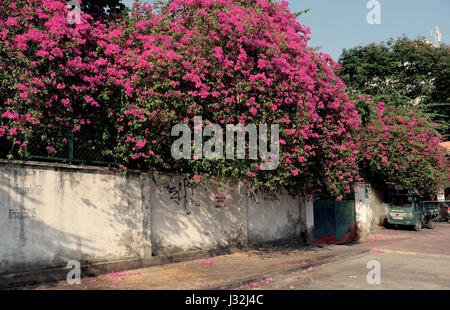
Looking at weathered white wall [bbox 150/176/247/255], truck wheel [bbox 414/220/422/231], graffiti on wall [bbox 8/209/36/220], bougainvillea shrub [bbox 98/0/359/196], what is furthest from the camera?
truck wheel [bbox 414/220/422/231]

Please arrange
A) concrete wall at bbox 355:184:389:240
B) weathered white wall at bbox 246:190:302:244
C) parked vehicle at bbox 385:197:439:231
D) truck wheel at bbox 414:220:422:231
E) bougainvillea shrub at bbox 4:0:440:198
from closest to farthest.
Result: bougainvillea shrub at bbox 4:0:440:198, weathered white wall at bbox 246:190:302:244, concrete wall at bbox 355:184:389:240, parked vehicle at bbox 385:197:439:231, truck wheel at bbox 414:220:422:231

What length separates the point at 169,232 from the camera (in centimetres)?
1116

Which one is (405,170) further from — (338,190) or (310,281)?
(310,281)

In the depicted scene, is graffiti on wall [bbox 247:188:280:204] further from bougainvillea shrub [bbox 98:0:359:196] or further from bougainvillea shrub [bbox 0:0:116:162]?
bougainvillea shrub [bbox 0:0:116:162]

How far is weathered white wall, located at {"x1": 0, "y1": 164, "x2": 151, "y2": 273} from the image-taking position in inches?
314

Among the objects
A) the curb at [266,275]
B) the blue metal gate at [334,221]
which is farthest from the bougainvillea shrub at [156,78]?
the blue metal gate at [334,221]

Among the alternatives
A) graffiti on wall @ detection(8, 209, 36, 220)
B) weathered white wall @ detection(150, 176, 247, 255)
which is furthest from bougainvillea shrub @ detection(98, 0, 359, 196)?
graffiti on wall @ detection(8, 209, 36, 220)

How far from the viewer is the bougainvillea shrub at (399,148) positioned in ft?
73.5

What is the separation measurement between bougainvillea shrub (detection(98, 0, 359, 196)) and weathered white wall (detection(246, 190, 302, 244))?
306 centimetres

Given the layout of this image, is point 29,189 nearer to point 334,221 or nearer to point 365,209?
point 334,221

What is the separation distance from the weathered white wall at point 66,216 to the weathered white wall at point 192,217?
698 millimetres

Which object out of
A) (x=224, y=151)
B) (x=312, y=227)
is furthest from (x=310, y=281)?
(x=312, y=227)

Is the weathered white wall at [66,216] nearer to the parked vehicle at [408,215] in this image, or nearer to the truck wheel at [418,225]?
the parked vehicle at [408,215]

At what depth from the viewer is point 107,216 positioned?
9734 mm
